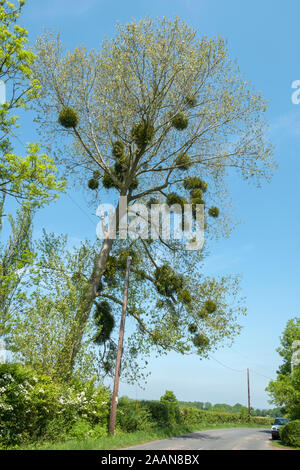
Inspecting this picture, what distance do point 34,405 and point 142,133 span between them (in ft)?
46.7

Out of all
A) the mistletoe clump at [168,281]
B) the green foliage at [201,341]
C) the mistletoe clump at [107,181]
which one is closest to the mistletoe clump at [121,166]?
the mistletoe clump at [107,181]

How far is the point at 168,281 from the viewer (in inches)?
912

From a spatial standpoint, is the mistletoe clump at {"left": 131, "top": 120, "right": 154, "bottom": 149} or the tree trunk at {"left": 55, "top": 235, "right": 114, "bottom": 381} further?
the mistletoe clump at {"left": 131, "top": 120, "right": 154, "bottom": 149}

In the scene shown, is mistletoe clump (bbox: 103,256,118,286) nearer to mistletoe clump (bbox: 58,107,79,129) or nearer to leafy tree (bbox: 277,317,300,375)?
mistletoe clump (bbox: 58,107,79,129)

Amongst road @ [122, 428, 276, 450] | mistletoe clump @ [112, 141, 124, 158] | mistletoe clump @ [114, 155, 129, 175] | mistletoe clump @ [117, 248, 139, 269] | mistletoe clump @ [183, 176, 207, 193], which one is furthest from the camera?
mistletoe clump @ [117, 248, 139, 269]

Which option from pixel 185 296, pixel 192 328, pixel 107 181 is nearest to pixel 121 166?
pixel 107 181

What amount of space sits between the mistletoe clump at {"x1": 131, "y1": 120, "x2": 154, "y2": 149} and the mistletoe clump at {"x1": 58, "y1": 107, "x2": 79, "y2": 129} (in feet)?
10.5

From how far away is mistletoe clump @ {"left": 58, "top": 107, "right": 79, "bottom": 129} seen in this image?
2100 centimetres

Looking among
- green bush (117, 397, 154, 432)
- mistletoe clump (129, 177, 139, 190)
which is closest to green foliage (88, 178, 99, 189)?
mistletoe clump (129, 177, 139, 190)

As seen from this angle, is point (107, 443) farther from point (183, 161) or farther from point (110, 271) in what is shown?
point (183, 161)

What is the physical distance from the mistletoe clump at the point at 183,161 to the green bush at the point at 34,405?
13419 millimetres

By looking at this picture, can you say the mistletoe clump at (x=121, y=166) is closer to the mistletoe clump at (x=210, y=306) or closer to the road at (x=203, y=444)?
the mistletoe clump at (x=210, y=306)
